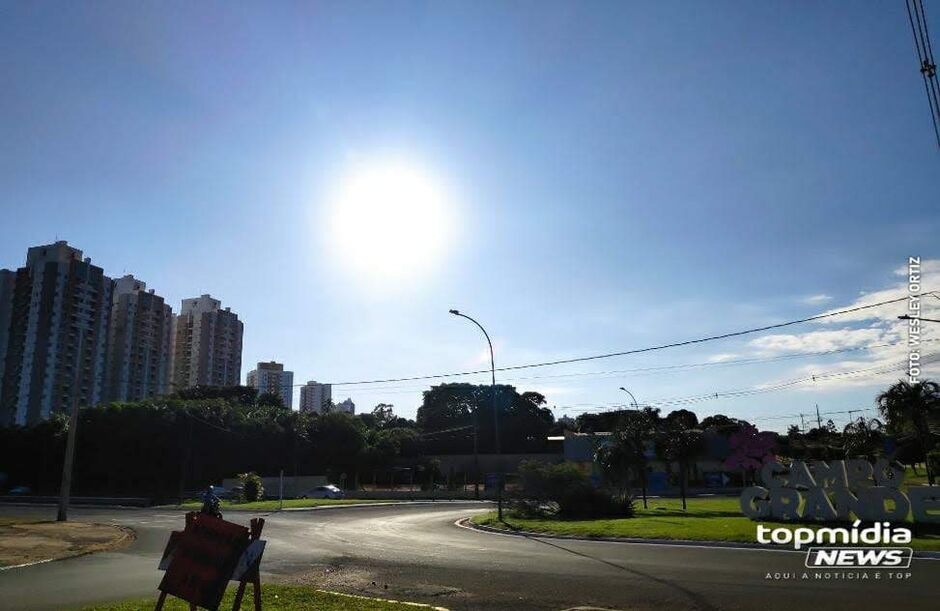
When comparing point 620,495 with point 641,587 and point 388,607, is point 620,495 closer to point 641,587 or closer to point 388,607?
point 641,587

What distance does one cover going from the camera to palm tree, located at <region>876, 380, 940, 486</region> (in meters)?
32.1

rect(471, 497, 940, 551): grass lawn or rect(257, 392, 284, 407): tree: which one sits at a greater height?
rect(257, 392, 284, 407): tree

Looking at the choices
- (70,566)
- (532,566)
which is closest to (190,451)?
(70,566)

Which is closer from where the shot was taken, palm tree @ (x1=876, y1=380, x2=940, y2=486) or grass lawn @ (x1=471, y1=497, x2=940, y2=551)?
grass lawn @ (x1=471, y1=497, x2=940, y2=551)

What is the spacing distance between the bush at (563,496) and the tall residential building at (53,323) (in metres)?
69.9

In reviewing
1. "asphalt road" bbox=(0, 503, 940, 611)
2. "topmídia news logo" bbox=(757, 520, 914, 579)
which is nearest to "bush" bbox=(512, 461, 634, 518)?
"asphalt road" bbox=(0, 503, 940, 611)

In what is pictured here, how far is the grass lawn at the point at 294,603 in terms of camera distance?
1037 cm

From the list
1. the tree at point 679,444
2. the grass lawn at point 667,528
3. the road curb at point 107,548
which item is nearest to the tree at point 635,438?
the tree at point 679,444

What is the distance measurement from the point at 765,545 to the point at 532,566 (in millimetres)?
7169

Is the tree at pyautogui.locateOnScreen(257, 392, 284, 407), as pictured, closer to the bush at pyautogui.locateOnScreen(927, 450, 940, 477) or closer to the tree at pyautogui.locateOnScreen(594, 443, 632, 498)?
the tree at pyautogui.locateOnScreen(594, 443, 632, 498)

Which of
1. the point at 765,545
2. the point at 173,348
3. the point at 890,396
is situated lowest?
the point at 765,545

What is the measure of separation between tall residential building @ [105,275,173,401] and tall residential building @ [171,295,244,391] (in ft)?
16.6

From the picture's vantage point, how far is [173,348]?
9362 centimetres

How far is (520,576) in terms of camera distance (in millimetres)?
14516
